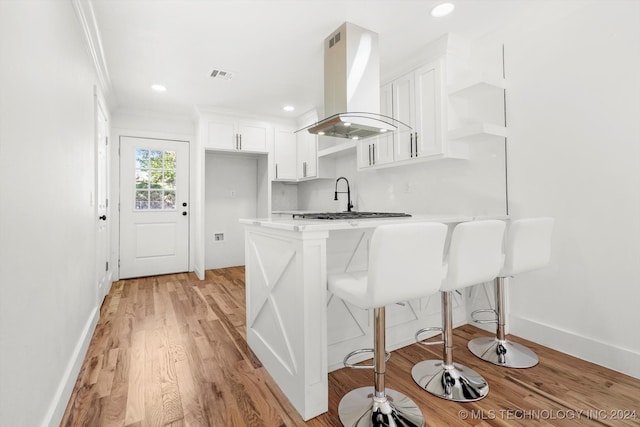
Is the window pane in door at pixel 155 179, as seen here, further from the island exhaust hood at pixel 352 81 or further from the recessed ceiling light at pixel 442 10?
the recessed ceiling light at pixel 442 10

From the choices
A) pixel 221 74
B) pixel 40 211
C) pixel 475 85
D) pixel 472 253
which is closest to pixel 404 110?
pixel 475 85

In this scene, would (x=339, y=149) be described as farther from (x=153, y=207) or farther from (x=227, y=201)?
(x=153, y=207)

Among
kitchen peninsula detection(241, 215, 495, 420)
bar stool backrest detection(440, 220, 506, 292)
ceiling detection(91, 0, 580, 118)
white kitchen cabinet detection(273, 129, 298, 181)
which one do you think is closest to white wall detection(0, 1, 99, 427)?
ceiling detection(91, 0, 580, 118)

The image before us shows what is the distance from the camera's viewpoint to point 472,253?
1.58 meters

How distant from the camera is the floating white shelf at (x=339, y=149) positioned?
11.9 ft

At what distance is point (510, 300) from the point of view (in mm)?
2490

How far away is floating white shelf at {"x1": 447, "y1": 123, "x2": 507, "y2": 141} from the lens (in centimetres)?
228

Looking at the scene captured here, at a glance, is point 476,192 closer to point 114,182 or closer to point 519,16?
point 519,16

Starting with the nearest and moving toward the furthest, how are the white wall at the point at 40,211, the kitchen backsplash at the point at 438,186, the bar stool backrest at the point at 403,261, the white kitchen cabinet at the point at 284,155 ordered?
the white wall at the point at 40,211 < the bar stool backrest at the point at 403,261 < the kitchen backsplash at the point at 438,186 < the white kitchen cabinet at the point at 284,155

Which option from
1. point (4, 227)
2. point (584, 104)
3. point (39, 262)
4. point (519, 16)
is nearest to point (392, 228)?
point (4, 227)

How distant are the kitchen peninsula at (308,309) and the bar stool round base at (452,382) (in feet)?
1.20

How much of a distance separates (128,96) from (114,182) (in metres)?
1.25

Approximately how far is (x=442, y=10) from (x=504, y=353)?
99.8 inches

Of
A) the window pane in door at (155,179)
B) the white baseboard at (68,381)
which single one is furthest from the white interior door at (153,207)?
the white baseboard at (68,381)
